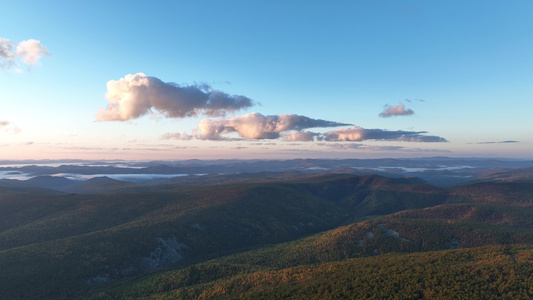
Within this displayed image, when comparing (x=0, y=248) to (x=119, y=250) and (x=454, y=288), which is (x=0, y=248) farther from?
(x=454, y=288)

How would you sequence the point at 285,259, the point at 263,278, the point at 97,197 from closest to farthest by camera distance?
the point at 263,278, the point at 285,259, the point at 97,197

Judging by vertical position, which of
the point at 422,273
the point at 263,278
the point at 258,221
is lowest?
the point at 258,221

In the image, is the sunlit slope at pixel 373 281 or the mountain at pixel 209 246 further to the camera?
the mountain at pixel 209 246

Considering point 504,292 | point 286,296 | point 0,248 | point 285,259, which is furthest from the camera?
point 0,248

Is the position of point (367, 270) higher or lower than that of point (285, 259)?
higher

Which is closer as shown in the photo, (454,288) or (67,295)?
(454,288)

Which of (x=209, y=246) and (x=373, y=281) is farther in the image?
(x=209, y=246)

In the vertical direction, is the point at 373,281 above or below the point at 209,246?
above

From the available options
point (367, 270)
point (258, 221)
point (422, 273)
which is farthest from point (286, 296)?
point (258, 221)

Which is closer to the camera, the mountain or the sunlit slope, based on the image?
the sunlit slope

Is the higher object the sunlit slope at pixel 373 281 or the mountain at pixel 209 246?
the sunlit slope at pixel 373 281

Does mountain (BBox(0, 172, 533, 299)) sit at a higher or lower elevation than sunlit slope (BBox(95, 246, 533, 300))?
lower
